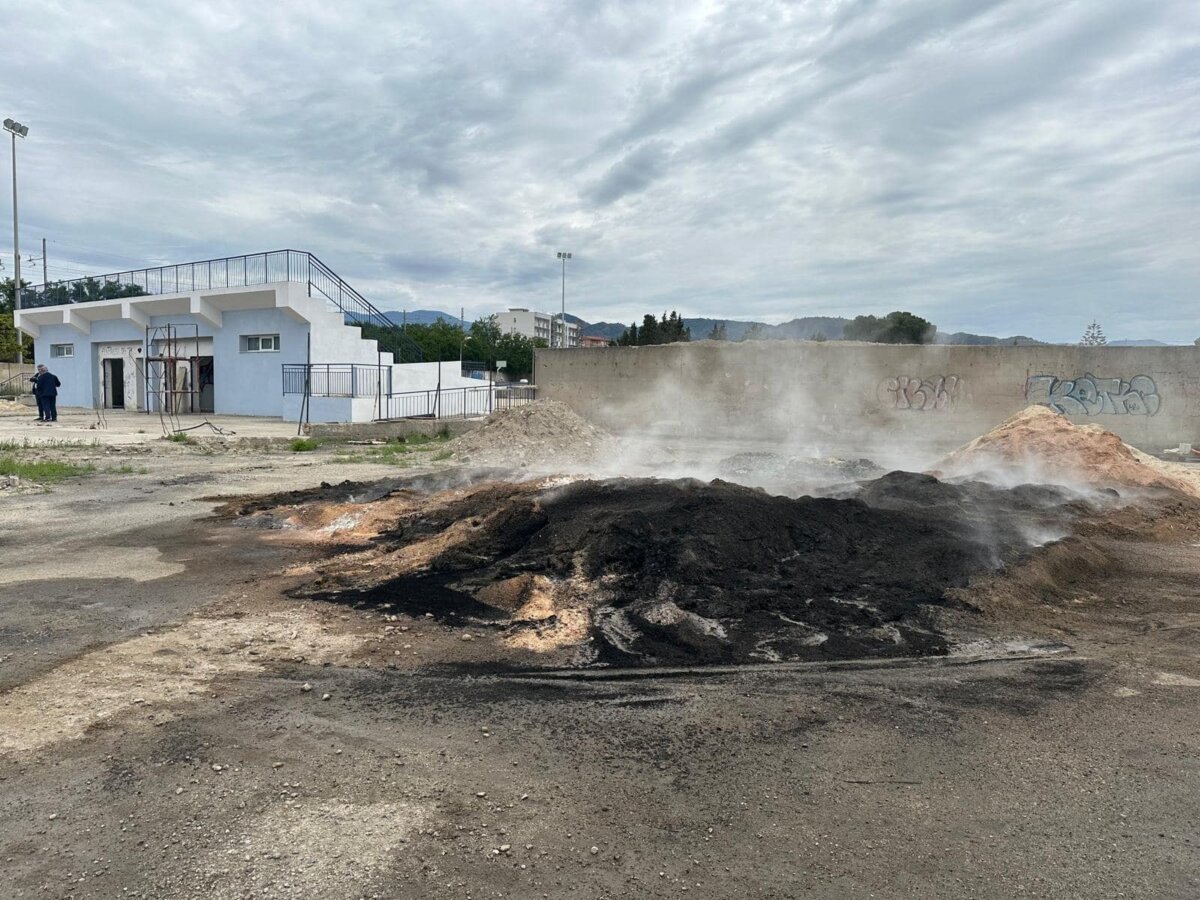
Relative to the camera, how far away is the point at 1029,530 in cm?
803

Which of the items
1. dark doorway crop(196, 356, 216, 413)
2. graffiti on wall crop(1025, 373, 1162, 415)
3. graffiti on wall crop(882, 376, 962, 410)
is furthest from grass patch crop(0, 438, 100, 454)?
graffiti on wall crop(1025, 373, 1162, 415)

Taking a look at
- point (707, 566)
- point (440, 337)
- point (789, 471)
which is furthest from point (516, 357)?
point (707, 566)

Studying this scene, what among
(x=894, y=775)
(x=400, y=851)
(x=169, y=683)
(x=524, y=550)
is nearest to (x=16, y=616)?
(x=169, y=683)

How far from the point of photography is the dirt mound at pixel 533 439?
15.8 m

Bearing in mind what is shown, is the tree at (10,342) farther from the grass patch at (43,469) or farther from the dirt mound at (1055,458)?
the dirt mound at (1055,458)

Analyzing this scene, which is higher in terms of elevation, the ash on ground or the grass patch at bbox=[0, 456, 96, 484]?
the ash on ground

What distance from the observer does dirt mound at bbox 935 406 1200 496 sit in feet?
36.5

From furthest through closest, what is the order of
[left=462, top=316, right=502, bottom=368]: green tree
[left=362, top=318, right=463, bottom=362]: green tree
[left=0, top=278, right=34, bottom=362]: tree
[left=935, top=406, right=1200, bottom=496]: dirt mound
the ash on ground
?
[left=462, top=316, right=502, bottom=368]: green tree < [left=362, top=318, right=463, bottom=362]: green tree < [left=0, top=278, right=34, bottom=362]: tree < the ash on ground < [left=935, top=406, right=1200, bottom=496]: dirt mound

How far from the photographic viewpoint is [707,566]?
6371 mm

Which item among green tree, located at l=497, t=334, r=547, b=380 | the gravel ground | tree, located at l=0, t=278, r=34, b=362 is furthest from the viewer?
green tree, located at l=497, t=334, r=547, b=380

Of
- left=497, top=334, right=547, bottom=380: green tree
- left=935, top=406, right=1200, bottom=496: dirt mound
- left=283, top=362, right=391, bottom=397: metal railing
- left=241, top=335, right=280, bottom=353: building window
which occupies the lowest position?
left=935, top=406, right=1200, bottom=496: dirt mound

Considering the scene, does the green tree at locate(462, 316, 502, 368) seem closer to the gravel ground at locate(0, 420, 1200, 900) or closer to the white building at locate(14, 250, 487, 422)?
the white building at locate(14, 250, 487, 422)

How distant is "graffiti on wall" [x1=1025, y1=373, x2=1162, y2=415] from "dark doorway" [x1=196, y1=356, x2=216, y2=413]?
30.6 meters

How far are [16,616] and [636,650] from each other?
4559 mm
